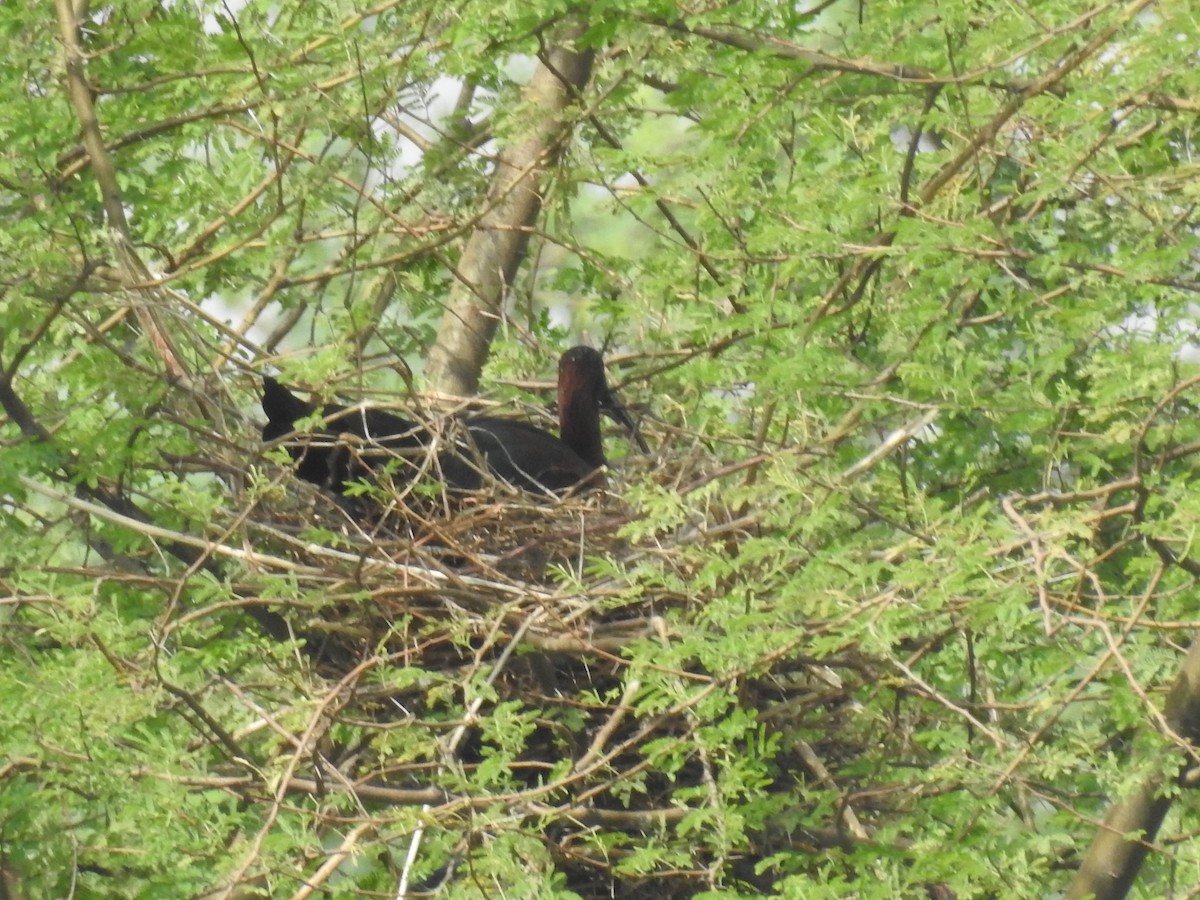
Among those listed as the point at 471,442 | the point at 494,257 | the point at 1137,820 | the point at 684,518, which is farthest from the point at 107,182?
the point at 1137,820

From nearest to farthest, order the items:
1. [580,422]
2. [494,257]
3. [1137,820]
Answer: [1137,820]
[580,422]
[494,257]

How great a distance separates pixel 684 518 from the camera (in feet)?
17.0

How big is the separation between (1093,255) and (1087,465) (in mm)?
690

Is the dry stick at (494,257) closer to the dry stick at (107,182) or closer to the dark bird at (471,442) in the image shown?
the dark bird at (471,442)

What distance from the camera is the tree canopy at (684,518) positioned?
15.0 feet

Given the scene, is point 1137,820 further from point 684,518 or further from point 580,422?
point 580,422

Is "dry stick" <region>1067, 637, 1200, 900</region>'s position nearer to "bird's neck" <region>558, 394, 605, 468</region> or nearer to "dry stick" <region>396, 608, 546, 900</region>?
"dry stick" <region>396, 608, 546, 900</region>

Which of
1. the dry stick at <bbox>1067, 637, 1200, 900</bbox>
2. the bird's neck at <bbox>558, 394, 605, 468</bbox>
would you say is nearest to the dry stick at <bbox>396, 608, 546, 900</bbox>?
the dry stick at <bbox>1067, 637, 1200, 900</bbox>

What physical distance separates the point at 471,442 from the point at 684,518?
120cm

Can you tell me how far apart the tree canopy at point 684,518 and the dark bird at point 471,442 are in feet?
0.56

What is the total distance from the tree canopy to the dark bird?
0.56ft

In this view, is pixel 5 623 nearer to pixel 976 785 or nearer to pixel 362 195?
pixel 362 195

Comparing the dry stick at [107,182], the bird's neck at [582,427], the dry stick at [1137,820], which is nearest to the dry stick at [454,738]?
the dry stick at [107,182]

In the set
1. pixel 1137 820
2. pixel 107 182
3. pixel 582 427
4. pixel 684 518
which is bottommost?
pixel 1137 820
